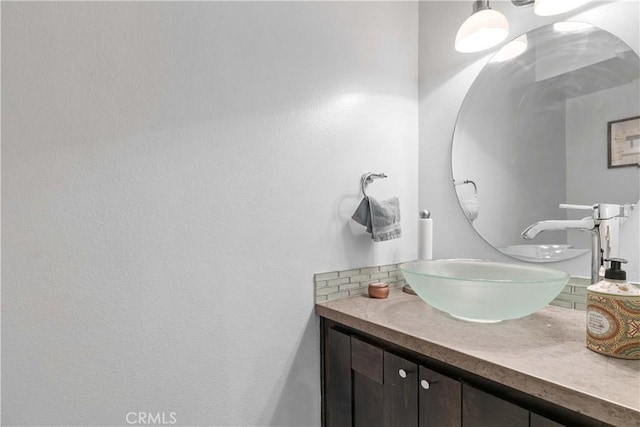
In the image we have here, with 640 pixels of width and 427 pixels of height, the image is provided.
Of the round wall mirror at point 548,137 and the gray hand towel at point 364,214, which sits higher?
the round wall mirror at point 548,137

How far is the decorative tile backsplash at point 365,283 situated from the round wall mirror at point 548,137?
11cm

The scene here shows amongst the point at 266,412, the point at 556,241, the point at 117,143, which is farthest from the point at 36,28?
the point at 556,241

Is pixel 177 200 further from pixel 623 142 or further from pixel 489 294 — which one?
pixel 623 142

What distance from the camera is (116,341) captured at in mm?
932

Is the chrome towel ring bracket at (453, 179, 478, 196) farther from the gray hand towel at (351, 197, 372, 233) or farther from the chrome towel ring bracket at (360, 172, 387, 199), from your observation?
the gray hand towel at (351, 197, 372, 233)

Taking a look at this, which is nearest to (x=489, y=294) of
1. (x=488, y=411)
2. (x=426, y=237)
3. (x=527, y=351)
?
(x=527, y=351)

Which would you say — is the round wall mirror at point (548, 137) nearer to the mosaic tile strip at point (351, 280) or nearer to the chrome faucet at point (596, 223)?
the chrome faucet at point (596, 223)

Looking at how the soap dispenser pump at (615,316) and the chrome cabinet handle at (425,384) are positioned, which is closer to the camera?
the soap dispenser pump at (615,316)

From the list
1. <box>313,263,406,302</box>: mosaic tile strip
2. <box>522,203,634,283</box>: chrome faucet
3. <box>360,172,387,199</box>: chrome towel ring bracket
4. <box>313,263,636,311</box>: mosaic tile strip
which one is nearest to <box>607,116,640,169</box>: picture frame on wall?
<box>522,203,634,283</box>: chrome faucet

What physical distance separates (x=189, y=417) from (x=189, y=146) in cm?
80

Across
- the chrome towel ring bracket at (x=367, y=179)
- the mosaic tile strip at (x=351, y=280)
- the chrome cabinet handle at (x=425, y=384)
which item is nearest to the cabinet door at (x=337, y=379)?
the mosaic tile strip at (x=351, y=280)

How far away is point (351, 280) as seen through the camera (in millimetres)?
1366

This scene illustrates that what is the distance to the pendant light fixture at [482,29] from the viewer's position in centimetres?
119

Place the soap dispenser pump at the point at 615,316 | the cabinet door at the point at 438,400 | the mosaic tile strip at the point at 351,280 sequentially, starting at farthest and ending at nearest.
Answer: the mosaic tile strip at the point at 351,280 → the cabinet door at the point at 438,400 → the soap dispenser pump at the point at 615,316
